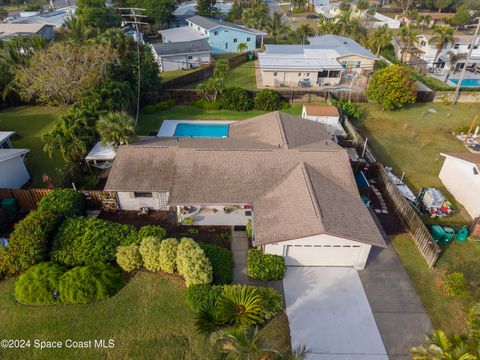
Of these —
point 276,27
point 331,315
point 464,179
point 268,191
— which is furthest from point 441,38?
point 331,315

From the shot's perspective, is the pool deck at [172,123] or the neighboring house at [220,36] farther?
the neighboring house at [220,36]

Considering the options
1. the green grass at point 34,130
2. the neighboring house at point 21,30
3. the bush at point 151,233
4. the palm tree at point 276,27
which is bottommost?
the green grass at point 34,130

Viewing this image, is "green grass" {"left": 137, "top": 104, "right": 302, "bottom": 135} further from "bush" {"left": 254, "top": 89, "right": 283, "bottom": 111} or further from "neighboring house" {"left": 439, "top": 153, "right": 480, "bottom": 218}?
"neighboring house" {"left": 439, "top": 153, "right": 480, "bottom": 218}

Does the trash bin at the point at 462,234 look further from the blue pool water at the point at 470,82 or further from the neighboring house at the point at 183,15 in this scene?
the neighboring house at the point at 183,15

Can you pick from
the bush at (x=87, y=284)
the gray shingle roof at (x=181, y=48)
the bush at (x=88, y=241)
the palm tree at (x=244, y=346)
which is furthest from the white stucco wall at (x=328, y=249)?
the gray shingle roof at (x=181, y=48)

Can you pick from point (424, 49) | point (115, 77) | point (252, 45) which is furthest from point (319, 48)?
point (115, 77)

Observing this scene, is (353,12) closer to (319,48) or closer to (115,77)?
(319,48)
